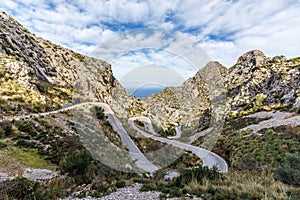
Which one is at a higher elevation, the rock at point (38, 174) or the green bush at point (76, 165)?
the green bush at point (76, 165)

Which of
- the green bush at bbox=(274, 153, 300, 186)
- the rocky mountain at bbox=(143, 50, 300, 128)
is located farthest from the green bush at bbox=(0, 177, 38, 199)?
the rocky mountain at bbox=(143, 50, 300, 128)

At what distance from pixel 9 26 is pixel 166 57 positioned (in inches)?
2062

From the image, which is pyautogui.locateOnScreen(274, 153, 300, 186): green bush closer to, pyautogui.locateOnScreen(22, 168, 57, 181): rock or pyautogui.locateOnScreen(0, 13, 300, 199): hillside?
pyautogui.locateOnScreen(0, 13, 300, 199): hillside

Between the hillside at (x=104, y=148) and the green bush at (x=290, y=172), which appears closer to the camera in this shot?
the hillside at (x=104, y=148)

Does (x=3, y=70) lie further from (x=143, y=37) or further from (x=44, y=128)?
(x=143, y=37)

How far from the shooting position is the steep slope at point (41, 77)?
83.0ft

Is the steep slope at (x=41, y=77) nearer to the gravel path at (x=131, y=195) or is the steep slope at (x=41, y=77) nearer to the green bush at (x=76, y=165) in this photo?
the green bush at (x=76, y=165)

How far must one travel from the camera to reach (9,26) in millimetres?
45375

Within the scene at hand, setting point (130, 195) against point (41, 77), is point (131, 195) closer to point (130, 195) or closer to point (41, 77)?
point (130, 195)

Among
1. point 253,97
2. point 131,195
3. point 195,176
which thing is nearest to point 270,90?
point 253,97

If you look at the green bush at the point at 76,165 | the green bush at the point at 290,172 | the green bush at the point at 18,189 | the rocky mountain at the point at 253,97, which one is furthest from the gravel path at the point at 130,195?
the rocky mountain at the point at 253,97

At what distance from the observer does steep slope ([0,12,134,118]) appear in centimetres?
2530

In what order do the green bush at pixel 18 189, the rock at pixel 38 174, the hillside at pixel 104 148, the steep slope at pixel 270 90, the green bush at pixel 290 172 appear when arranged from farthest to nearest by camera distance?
the steep slope at pixel 270 90
the rock at pixel 38 174
the green bush at pixel 290 172
the hillside at pixel 104 148
the green bush at pixel 18 189

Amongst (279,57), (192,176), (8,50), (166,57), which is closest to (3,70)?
(8,50)
